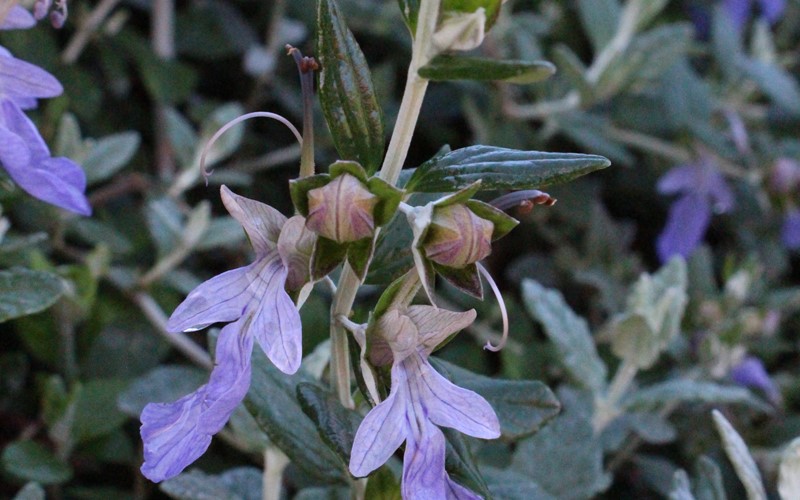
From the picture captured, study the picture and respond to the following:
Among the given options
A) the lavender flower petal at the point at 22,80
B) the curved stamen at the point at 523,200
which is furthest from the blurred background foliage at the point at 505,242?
the curved stamen at the point at 523,200

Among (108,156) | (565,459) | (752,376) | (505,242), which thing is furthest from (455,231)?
(505,242)

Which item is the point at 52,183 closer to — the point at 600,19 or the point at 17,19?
the point at 17,19

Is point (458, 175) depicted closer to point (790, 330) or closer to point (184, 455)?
point (184, 455)

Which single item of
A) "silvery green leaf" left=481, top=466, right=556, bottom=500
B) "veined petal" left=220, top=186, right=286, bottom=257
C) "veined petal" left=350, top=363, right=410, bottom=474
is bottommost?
"silvery green leaf" left=481, top=466, right=556, bottom=500

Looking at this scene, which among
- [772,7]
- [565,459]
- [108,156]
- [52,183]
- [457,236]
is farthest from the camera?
[772,7]

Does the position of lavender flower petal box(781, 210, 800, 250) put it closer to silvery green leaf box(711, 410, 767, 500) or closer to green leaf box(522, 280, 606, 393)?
green leaf box(522, 280, 606, 393)

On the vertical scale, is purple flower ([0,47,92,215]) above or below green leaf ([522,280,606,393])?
above

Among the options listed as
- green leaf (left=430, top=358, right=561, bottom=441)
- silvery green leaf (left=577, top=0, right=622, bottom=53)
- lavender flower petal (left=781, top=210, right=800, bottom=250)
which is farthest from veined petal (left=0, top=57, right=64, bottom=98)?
lavender flower petal (left=781, top=210, right=800, bottom=250)

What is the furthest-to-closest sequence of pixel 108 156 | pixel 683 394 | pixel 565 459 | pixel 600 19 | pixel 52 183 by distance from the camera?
1. pixel 600 19
2. pixel 108 156
3. pixel 683 394
4. pixel 565 459
5. pixel 52 183
